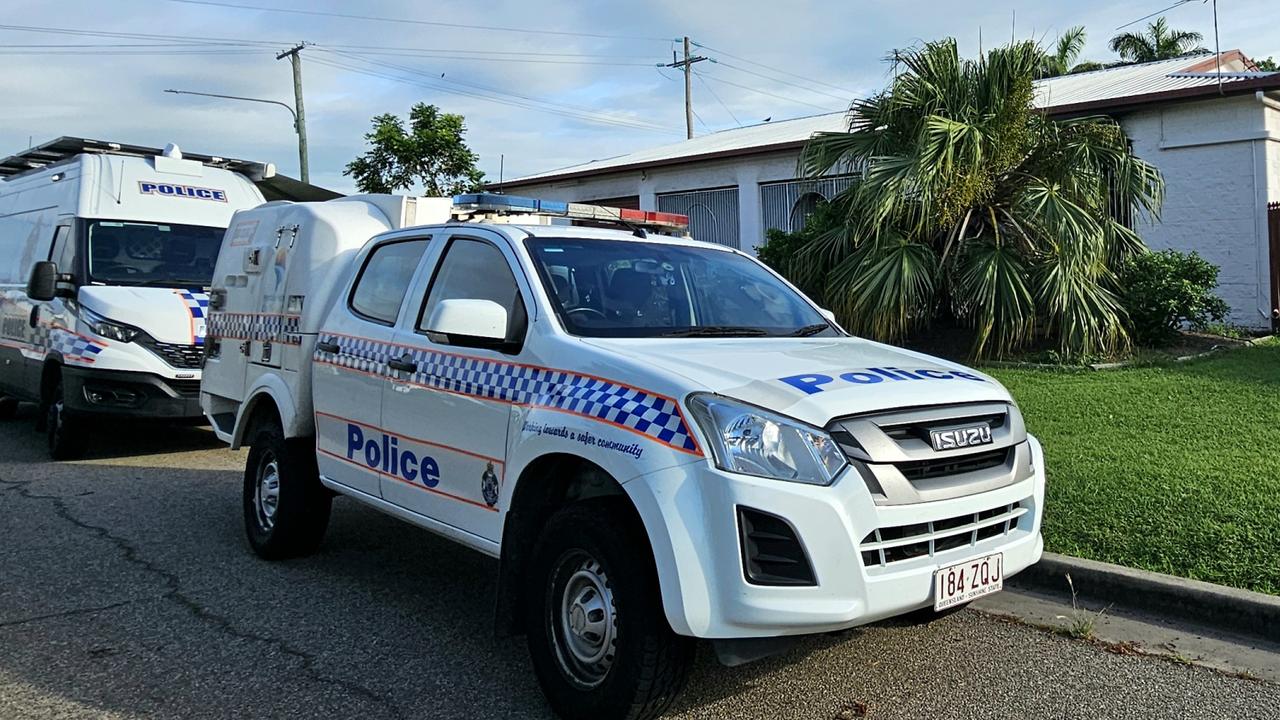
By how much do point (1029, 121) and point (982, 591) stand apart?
8676mm

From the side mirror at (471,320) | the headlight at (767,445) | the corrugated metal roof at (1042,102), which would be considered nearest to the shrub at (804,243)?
the corrugated metal roof at (1042,102)

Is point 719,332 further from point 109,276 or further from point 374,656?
point 109,276

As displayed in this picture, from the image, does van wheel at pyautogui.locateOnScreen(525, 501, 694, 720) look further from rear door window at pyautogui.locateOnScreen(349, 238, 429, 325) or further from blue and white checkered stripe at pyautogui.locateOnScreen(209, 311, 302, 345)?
blue and white checkered stripe at pyautogui.locateOnScreen(209, 311, 302, 345)

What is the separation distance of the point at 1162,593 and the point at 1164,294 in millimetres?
7051

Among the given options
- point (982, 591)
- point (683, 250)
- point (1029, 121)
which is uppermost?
point (1029, 121)

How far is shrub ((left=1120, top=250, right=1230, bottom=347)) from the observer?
10.7 metres

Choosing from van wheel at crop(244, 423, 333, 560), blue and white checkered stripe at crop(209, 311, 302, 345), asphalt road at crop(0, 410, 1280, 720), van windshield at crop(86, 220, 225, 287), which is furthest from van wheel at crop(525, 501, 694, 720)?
van windshield at crop(86, 220, 225, 287)

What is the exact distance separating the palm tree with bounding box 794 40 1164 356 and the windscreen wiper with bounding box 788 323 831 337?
18.3 feet

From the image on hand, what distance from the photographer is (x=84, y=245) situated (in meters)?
9.44

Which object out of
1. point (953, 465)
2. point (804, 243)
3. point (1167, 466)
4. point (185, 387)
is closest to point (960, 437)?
point (953, 465)

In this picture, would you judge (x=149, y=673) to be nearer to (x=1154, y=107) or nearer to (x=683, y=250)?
(x=683, y=250)

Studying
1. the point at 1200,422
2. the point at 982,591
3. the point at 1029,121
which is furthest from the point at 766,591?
the point at 1029,121

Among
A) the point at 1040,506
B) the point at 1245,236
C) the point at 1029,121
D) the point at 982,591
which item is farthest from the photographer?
the point at 1245,236

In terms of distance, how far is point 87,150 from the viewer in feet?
33.6
